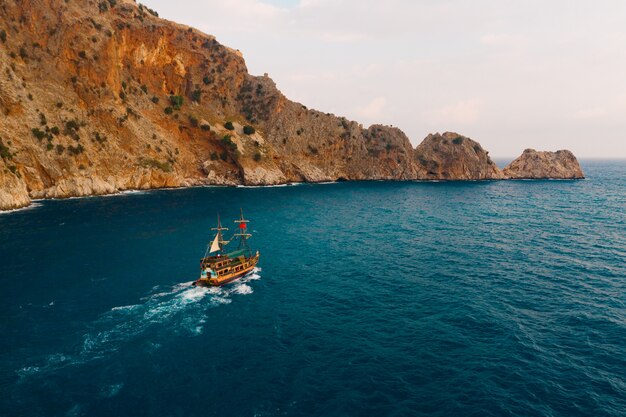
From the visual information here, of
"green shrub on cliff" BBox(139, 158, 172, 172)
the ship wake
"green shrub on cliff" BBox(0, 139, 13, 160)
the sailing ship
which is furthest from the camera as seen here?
"green shrub on cliff" BBox(139, 158, 172, 172)

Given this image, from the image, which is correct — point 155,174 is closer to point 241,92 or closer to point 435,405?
point 241,92

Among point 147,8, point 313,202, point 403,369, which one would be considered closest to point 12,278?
point 403,369

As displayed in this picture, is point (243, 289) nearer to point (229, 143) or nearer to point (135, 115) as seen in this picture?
point (229, 143)

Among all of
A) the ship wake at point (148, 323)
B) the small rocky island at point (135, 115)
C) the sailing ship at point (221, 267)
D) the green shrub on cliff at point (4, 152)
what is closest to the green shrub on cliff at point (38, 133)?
the small rocky island at point (135, 115)

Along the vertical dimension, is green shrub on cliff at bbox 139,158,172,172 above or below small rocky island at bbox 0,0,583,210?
below

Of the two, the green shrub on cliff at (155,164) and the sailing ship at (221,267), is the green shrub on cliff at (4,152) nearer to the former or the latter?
the green shrub on cliff at (155,164)

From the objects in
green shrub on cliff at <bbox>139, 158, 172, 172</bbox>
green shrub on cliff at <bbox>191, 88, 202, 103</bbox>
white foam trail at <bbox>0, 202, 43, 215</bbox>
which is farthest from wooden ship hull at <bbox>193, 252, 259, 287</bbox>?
green shrub on cliff at <bbox>191, 88, 202, 103</bbox>

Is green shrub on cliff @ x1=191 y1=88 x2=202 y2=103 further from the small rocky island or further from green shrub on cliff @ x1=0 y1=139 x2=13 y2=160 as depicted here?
green shrub on cliff @ x1=0 y1=139 x2=13 y2=160
